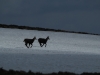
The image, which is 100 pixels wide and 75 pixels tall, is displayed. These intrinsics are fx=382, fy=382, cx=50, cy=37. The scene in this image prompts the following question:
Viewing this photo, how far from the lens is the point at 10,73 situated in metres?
23.1

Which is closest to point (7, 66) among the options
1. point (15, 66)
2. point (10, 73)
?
point (15, 66)

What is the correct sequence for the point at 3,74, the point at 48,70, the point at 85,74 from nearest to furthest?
the point at 3,74 < the point at 85,74 < the point at 48,70

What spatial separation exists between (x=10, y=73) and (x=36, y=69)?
5.31 m

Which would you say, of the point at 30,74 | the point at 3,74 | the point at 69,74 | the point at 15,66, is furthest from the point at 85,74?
the point at 15,66

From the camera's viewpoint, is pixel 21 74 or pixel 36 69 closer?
pixel 21 74

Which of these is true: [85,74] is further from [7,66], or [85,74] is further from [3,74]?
[7,66]

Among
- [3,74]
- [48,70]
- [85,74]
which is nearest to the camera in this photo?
[3,74]

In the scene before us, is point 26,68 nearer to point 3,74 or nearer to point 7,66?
point 7,66

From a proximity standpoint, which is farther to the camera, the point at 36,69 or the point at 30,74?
the point at 36,69

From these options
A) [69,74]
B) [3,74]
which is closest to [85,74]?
[69,74]

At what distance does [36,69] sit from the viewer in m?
28.2

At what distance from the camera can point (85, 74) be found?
24.3 m

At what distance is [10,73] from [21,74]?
730 mm

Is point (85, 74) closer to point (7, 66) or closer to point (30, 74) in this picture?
point (30, 74)
